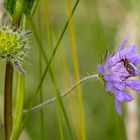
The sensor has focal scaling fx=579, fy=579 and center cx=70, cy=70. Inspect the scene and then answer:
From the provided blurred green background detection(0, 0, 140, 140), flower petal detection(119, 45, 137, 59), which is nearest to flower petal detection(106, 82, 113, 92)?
flower petal detection(119, 45, 137, 59)

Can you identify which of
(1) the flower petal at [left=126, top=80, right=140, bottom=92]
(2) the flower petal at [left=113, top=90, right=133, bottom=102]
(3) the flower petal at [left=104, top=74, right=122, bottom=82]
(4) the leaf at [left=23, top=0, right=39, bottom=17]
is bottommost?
(2) the flower petal at [left=113, top=90, right=133, bottom=102]

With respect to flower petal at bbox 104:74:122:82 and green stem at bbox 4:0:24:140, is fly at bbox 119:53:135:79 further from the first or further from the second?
green stem at bbox 4:0:24:140

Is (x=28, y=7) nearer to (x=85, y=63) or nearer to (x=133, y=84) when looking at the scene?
(x=133, y=84)

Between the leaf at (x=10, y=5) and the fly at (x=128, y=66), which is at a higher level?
the leaf at (x=10, y=5)

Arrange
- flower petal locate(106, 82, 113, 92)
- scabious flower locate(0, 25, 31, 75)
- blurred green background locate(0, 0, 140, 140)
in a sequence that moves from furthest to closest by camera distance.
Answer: blurred green background locate(0, 0, 140, 140) → flower petal locate(106, 82, 113, 92) → scabious flower locate(0, 25, 31, 75)

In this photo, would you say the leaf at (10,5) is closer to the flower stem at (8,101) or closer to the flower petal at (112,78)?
the flower stem at (8,101)

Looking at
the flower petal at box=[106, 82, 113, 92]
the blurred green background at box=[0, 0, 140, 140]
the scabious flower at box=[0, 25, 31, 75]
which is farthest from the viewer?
the blurred green background at box=[0, 0, 140, 140]

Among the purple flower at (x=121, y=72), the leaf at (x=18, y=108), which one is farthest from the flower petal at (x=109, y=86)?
the leaf at (x=18, y=108)
